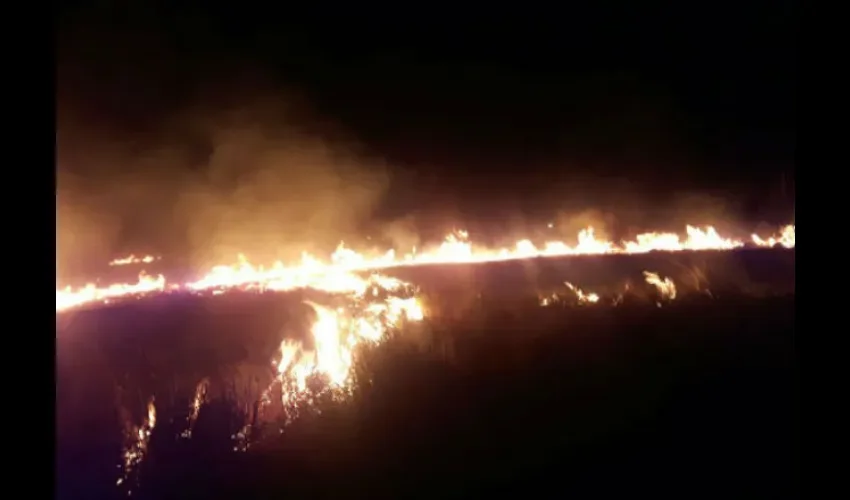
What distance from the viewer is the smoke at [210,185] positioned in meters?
3.26

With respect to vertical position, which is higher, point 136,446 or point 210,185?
point 210,185

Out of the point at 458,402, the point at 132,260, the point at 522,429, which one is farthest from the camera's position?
the point at 132,260

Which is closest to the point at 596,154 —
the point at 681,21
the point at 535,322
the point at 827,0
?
the point at 681,21

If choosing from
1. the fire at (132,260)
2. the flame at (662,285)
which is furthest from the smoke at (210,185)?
the flame at (662,285)

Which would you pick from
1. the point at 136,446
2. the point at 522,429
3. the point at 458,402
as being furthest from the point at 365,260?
the point at 136,446

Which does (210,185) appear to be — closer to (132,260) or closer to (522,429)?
(132,260)

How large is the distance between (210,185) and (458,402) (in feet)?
7.50

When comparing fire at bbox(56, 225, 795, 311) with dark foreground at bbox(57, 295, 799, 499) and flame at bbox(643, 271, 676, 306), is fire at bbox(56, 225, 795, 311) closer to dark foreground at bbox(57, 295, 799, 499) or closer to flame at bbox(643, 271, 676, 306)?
flame at bbox(643, 271, 676, 306)

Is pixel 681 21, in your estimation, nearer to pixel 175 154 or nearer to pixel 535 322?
pixel 535 322

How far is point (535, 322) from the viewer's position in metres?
3.47

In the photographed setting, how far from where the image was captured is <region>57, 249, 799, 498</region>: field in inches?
101

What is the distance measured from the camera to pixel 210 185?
3654 mm

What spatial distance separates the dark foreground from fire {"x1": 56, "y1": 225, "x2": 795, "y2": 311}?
82 centimetres

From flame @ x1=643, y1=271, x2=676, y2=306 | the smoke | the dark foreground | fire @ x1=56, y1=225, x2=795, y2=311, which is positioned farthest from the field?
the smoke
